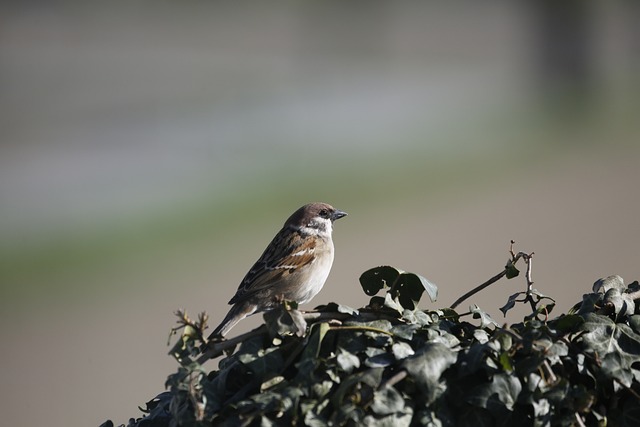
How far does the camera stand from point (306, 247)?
144 inches

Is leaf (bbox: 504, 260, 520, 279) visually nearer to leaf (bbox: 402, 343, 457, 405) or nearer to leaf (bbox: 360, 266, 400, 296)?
leaf (bbox: 360, 266, 400, 296)

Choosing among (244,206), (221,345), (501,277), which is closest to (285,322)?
(221,345)

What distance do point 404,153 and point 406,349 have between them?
30.7 feet

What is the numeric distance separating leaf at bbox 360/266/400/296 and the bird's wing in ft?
5.29

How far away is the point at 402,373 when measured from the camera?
1437 mm

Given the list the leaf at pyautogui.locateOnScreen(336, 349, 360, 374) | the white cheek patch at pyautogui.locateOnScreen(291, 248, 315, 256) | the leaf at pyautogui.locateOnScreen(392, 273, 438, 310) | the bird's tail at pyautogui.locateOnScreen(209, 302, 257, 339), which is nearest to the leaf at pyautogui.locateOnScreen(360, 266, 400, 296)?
the leaf at pyautogui.locateOnScreen(392, 273, 438, 310)

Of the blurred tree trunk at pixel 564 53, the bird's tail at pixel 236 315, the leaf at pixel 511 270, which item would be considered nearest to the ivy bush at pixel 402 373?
the leaf at pixel 511 270

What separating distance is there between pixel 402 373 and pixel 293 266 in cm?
216

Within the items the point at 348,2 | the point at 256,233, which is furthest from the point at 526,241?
the point at 348,2

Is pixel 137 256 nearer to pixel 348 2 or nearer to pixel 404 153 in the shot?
pixel 404 153

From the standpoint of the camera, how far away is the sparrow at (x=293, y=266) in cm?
342

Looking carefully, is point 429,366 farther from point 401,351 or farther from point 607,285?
point 607,285

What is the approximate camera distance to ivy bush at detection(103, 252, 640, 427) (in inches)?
55.6

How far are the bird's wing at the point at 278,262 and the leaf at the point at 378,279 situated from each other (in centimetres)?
161
